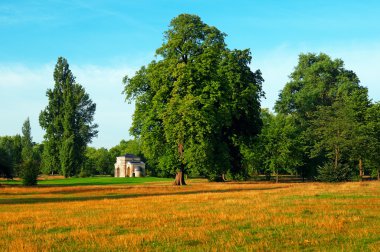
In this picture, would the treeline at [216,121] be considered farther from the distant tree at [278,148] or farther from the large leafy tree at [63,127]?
the large leafy tree at [63,127]

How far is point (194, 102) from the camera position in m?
40.2

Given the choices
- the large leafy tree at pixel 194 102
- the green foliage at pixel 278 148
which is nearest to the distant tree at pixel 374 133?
the green foliage at pixel 278 148

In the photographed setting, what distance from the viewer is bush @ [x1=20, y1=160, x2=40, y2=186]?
167 feet

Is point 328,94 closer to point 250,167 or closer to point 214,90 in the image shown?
point 250,167

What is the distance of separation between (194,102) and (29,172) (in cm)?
2549

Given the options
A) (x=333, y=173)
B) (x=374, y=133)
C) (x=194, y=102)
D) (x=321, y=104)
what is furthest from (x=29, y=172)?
(x=321, y=104)

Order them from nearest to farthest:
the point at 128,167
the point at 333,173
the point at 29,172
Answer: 1. the point at 333,173
2. the point at 29,172
3. the point at 128,167

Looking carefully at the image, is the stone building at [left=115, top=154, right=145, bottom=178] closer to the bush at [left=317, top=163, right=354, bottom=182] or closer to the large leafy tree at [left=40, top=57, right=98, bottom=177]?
the large leafy tree at [left=40, top=57, right=98, bottom=177]

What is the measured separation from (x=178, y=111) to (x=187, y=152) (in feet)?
14.3

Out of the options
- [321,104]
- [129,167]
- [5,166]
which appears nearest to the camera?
[5,166]

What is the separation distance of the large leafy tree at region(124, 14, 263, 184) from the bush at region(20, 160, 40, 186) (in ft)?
51.3

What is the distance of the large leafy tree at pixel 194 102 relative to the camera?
40.2m

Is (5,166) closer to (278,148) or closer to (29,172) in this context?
(29,172)

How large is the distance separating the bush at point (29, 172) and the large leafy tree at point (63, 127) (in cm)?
2839
